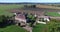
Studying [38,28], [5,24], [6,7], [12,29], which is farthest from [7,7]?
[38,28]

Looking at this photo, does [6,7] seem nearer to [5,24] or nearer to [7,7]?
[7,7]

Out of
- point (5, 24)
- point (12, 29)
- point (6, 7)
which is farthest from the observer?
point (6, 7)

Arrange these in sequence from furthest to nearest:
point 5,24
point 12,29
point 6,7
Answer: point 6,7, point 5,24, point 12,29

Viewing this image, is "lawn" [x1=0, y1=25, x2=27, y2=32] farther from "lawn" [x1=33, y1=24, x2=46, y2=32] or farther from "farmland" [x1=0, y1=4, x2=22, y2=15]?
"farmland" [x1=0, y1=4, x2=22, y2=15]

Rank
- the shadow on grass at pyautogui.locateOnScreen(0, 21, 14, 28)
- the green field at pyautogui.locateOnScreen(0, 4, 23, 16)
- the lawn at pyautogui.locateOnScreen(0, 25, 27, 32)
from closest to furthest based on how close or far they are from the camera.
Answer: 1. the lawn at pyautogui.locateOnScreen(0, 25, 27, 32)
2. the shadow on grass at pyautogui.locateOnScreen(0, 21, 14, 28)
3. the green field at pyautogui.locateOnScreen(0, 4, 23, 16)

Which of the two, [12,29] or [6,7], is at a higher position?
[6,7]

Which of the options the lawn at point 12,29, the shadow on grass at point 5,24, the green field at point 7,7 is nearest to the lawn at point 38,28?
the lawn at point 12,29

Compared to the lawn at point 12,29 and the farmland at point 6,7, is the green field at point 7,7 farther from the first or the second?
the lawn at point 12,29

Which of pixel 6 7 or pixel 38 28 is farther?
pixel 6 7

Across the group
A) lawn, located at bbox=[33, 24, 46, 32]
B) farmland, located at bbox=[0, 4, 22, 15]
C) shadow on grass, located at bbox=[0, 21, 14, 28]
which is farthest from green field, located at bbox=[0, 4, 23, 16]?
lawn, located at bbox=[33, 24, 46, 32]

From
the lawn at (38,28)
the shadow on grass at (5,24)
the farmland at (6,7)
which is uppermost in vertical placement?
the farmland at (6,7)

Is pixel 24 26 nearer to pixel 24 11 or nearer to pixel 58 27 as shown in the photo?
pixel 24 11

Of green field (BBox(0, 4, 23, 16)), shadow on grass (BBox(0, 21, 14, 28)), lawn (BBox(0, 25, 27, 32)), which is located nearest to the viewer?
lawn (BBox(0, 25, 27, 32))
